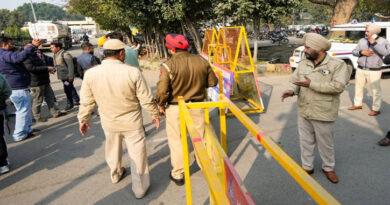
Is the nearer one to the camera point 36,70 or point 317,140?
point 317,140

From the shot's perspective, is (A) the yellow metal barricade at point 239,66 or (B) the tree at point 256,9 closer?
(A) the yellow metal barricade at point 239,66

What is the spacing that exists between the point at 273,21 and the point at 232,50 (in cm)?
526

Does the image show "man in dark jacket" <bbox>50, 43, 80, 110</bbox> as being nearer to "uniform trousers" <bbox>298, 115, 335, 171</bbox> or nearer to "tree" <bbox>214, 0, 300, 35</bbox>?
"uniform trousers" <bbox>298, 115, 335, 171</bbox>

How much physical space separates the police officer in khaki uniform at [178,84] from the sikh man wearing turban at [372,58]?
3114 mm

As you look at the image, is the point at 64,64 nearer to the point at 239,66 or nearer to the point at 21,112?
the point at 21,112

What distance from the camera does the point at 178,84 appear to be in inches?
118

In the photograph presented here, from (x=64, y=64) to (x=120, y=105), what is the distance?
409cm

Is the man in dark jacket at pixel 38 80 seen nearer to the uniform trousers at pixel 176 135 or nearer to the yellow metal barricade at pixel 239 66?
the uniform trousers at pixel 176 135

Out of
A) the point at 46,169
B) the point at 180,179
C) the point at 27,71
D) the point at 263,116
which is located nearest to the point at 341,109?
the point at 263,116

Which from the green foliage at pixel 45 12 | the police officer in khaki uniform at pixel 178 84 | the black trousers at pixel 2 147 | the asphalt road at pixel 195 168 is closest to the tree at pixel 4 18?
the green foliage at pixel 45 12

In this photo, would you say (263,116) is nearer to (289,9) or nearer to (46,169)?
(46,169)

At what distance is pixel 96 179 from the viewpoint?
3.41m

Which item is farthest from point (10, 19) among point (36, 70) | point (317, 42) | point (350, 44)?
point (317, 42)

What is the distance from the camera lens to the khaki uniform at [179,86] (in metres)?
2.94
